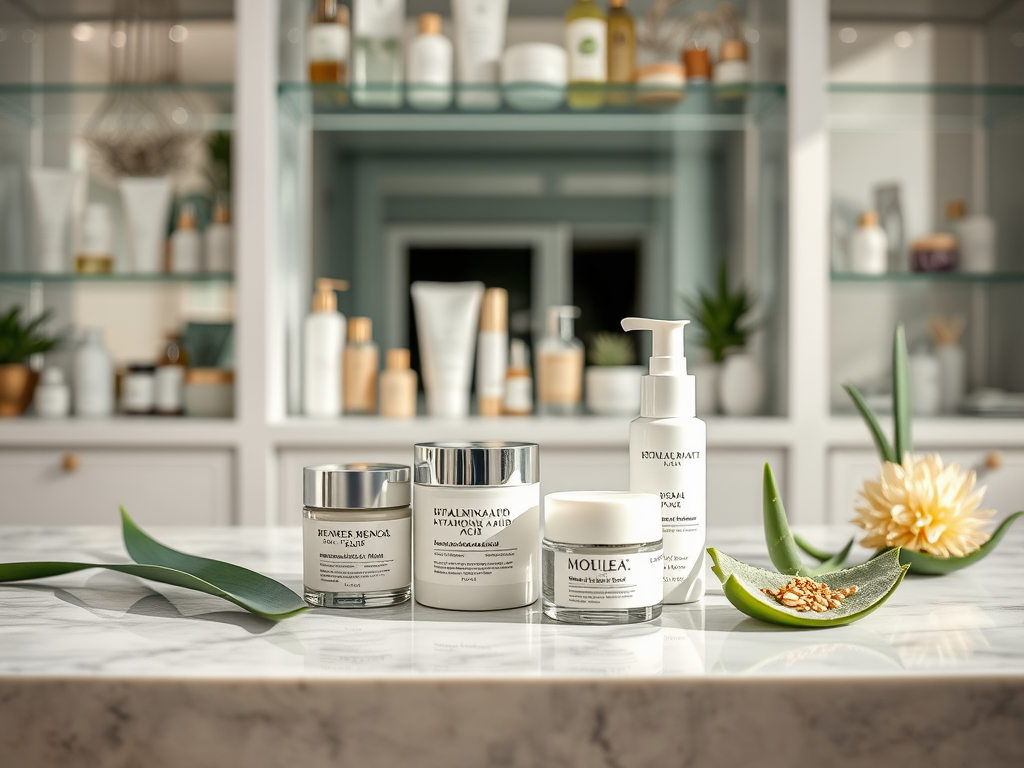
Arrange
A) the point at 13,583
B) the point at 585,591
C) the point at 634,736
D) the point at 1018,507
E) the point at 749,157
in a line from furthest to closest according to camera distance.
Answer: the point at 749,157, the point at 1018,507, the point at 13,583, the point at 585,591, the point at 634,736

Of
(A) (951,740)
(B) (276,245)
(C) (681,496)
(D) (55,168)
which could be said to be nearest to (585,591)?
(C) (681,496)

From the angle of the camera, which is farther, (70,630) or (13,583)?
(13,583)

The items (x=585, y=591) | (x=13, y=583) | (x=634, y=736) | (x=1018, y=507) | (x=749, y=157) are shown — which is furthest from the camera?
(x=749, y=157)

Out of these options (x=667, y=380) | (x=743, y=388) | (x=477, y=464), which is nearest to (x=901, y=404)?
(x=667, y=380)

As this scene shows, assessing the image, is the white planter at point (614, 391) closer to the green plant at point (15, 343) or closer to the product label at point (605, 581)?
the green plant at point (15, 343)

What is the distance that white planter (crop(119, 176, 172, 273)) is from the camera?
1.87m

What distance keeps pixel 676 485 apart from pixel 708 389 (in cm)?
132

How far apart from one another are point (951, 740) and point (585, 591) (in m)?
0.20

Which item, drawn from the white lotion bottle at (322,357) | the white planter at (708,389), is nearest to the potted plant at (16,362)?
the white lotion bottle at (322,357)

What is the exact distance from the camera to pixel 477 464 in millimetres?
547

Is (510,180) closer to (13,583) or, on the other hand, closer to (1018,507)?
(1018,507)

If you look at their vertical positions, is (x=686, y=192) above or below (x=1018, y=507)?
above

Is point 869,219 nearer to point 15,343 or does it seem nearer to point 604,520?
point 604,520

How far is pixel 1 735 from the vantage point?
0.42 m
